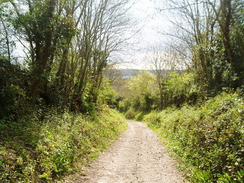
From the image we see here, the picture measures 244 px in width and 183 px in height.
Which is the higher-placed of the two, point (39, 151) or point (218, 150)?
point (39, 151)

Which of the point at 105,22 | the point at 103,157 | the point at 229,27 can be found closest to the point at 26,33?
the point at 103,157

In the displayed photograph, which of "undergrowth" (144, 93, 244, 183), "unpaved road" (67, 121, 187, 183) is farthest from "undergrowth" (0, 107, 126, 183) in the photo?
"undergrowth" (144, 93, 244, 183)

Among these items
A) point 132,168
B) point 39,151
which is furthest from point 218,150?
point 39,151

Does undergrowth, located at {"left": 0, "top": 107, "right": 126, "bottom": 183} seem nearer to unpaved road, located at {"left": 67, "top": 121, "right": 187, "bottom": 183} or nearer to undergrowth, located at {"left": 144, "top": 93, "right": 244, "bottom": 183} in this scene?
unpaved road, located at {"left": 67, "top": 121, "right": 187, "bottom": 183}

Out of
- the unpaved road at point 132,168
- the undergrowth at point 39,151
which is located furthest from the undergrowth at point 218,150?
the undergrowth at point 39,151

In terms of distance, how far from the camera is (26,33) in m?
8.19

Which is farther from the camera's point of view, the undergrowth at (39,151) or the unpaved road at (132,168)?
the unpaved road at (132,168)

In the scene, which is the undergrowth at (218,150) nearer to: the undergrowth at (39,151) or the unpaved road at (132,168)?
the unpaved road at (132,168)

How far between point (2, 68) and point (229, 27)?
11.5m

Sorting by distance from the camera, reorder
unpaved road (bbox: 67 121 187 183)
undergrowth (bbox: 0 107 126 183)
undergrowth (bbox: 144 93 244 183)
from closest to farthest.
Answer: undergrowth (bbox: 0 107 126 183) → undergrowth (bbox: 144 93 244 183) → unpaved road (bbox: 67 121 187 183)

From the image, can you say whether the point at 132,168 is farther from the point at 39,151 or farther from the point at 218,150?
the point at 39,151

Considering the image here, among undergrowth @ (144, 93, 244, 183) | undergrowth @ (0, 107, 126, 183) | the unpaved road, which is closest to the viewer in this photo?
undergrowth @ (0, 107, 126, 183)

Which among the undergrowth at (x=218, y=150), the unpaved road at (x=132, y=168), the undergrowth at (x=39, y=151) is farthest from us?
the unpaved road at (x=132, y=168)

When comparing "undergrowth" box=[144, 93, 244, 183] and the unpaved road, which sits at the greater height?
"undergrowth" box=[144, 93, 244, 183]
